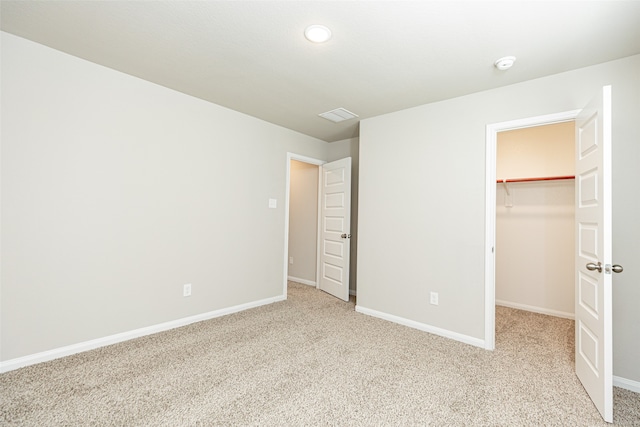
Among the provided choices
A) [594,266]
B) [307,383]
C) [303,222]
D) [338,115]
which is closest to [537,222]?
[594,266]

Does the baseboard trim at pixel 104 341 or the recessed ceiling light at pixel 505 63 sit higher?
the recessed ceiling light at pixel 505 63

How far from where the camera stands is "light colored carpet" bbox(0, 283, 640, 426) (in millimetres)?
1738

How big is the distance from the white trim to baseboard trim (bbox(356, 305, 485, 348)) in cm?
88

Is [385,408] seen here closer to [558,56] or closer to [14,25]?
[558,56]

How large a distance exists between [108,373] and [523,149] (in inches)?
201

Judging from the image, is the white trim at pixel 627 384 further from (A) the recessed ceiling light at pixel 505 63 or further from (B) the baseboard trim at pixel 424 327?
(A) the recessed ceiling light at pixel 505 63

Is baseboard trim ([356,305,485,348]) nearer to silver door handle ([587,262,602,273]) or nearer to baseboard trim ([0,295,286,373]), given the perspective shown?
silver door handle ([587,262,602,273])

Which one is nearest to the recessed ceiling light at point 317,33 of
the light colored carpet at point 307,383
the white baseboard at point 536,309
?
the light colored carpet at point 307,383

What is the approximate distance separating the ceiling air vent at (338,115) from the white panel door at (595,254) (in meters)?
2.16

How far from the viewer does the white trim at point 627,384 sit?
6.94ft

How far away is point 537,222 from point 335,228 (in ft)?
8.81

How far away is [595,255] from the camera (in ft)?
6.30

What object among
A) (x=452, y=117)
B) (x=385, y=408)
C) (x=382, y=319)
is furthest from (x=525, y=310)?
(x=385, y=408)

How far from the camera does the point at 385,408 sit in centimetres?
183
